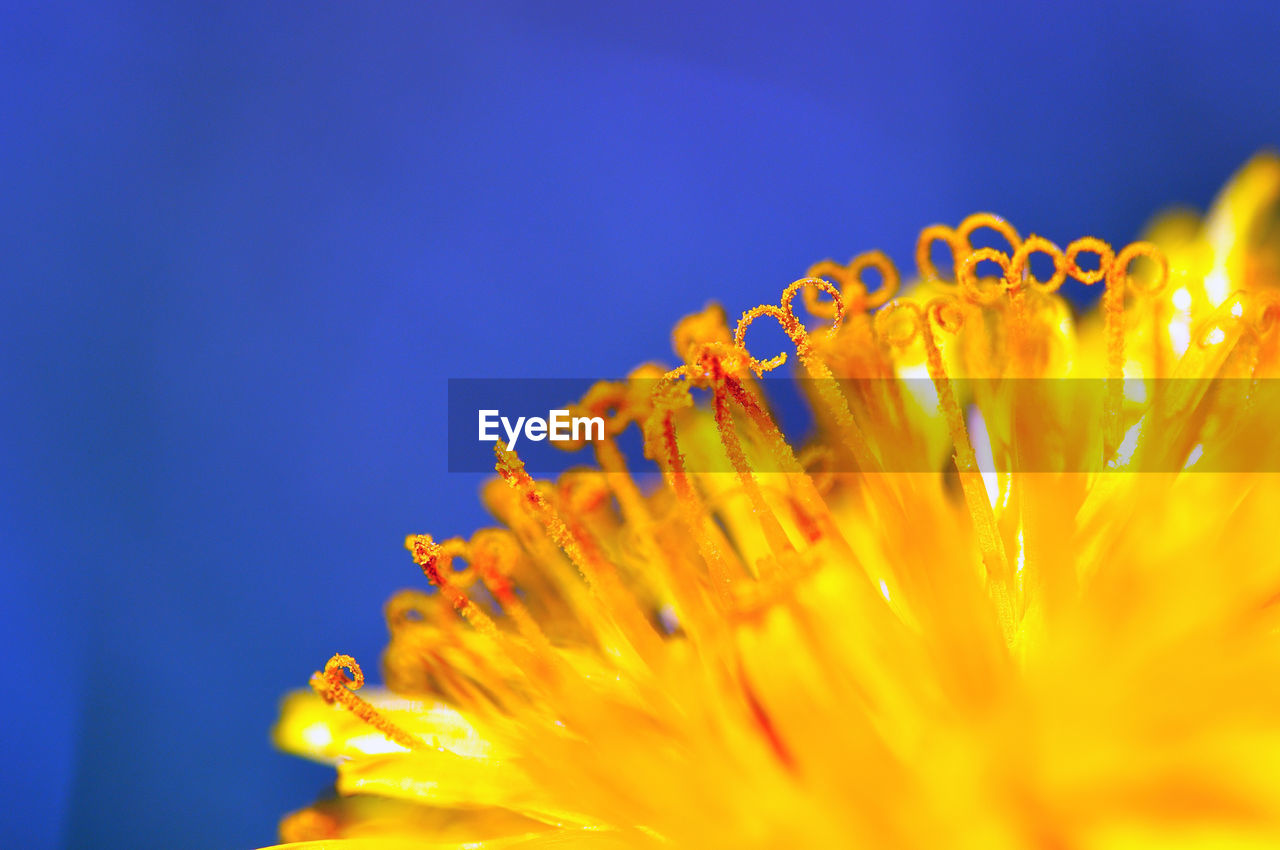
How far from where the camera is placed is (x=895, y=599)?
0.72 m

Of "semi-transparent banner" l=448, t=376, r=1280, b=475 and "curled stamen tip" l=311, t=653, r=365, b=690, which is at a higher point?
"semi-transparent banner" l=448, t=376, r=1280, b=475

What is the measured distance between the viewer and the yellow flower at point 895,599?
0.63 meters

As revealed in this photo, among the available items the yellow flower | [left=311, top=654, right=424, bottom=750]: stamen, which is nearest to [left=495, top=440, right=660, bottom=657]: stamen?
the yellow flower

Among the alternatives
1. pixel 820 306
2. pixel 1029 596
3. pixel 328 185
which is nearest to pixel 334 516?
pixel 328 185

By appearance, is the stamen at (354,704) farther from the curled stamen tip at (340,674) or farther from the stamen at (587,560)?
the stamen at (587,560)

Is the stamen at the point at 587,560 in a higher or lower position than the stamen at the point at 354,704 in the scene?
higher

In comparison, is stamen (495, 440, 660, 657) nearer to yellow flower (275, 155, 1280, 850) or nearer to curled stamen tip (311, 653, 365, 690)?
yellow flower (275, 155, 1280, 850)

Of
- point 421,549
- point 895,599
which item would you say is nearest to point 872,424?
point 895,599

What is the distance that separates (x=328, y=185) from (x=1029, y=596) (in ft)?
1.90

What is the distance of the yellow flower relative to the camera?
626 mm

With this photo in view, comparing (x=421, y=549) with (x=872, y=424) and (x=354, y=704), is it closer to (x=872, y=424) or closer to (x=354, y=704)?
(x=354, y=704)

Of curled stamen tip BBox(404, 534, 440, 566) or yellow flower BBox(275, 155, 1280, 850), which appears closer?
yellow flower BBox(275, 155, 1280, 850)

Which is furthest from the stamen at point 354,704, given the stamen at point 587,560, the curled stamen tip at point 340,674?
the stamen at point 587,560

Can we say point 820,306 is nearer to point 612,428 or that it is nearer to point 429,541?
point 612,428
